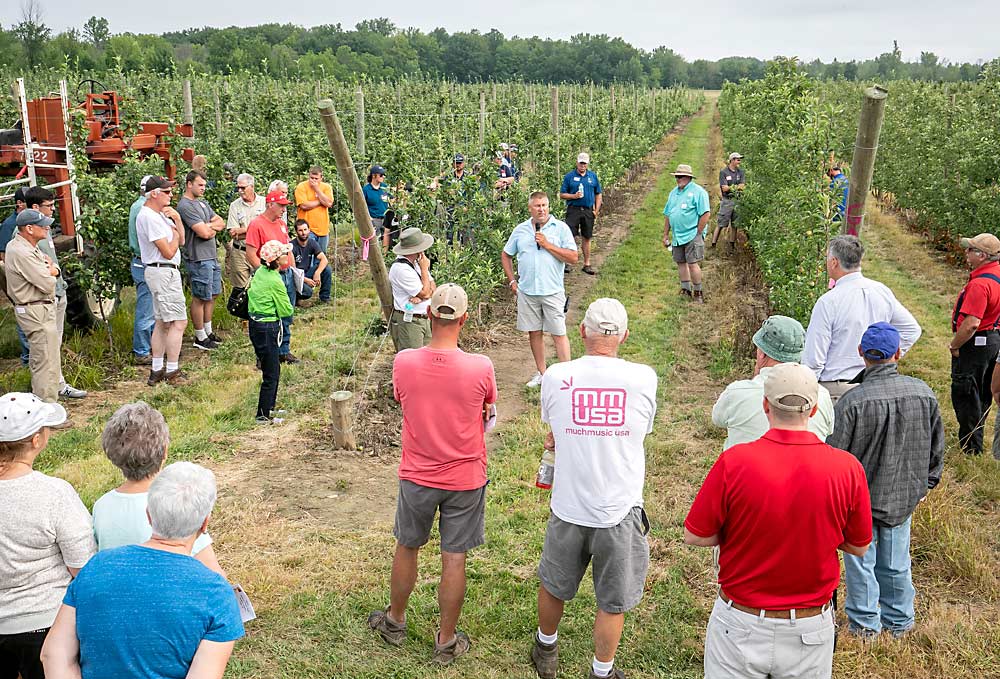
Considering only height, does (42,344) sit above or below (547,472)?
below

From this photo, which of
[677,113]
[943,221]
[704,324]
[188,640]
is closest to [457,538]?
A: [188,640]

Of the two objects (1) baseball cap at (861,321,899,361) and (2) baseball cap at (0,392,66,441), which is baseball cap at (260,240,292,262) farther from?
(1) baseball cap at (861,321,899,361)

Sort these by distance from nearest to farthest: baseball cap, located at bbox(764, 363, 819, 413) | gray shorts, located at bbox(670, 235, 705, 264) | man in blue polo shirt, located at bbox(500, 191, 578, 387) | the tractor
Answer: baseball cap, located at bbox(764, 363, 819, 413) → man in blue polo shirt, located at bbox(500, 191, 578, 387) → the tractor → gray shorts, located at bbox(670, 235, 705, 264)

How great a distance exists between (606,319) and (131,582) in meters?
2.03

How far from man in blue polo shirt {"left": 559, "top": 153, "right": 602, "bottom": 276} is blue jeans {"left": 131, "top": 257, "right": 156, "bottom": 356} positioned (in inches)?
225

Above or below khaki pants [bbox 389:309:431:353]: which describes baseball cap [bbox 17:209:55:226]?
above

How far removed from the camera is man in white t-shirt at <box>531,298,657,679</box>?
346cm

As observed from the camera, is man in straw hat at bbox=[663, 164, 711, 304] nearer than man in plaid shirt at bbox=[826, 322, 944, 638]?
No

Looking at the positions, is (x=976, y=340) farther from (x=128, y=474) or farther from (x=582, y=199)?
(x=582, y=199)

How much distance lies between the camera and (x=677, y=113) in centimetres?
4081

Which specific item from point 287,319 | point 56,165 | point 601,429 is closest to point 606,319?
point 601,429

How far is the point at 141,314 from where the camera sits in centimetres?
817

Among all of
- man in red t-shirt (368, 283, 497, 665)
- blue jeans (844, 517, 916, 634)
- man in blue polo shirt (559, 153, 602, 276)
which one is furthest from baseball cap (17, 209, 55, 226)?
man in blue polo shirt (559, 153, 602, 276)

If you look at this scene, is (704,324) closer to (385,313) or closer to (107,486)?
(385,313)
